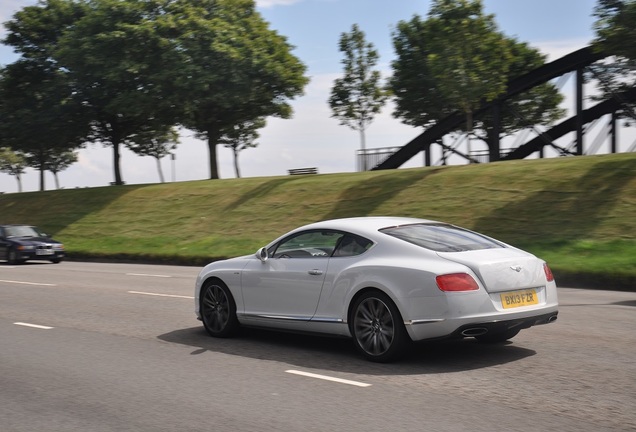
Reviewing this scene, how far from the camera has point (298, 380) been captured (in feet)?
22.3

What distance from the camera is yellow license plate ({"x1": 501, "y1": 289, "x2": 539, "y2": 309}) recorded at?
7075 millimetres

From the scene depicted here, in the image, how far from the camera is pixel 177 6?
44969mm

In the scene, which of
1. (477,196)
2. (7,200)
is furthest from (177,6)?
→ (477,196)

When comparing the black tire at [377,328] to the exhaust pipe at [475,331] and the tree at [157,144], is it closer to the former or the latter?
the exhaust pipe at [475,331]

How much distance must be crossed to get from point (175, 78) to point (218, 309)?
111 ft

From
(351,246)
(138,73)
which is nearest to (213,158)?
(138,73)

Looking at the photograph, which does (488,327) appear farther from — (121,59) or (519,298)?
(121,59)

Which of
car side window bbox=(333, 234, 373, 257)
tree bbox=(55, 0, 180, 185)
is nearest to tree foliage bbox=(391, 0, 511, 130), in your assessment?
tree bbox=(55, 0, 180, 185)

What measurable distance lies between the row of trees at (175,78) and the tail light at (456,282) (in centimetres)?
3189

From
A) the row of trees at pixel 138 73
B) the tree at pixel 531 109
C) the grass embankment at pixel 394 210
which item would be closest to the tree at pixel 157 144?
the row of trees at pixel 138 73

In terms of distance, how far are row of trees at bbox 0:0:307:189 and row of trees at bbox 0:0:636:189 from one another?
76 millimetres

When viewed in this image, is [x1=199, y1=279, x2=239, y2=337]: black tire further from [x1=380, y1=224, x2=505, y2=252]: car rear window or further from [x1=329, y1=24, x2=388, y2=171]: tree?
[x1=329, y1=24, x2=388, y2=171]: tree

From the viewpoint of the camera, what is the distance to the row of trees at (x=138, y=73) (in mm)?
42188

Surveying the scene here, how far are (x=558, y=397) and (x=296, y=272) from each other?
323cm
